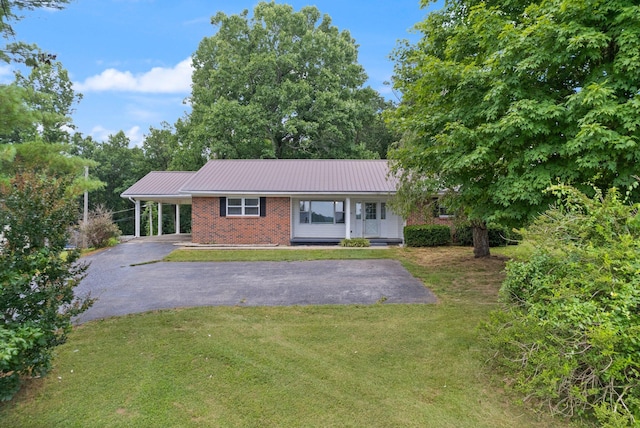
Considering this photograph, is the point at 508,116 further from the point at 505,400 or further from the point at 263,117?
the point at 263,117

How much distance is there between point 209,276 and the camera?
379 inches

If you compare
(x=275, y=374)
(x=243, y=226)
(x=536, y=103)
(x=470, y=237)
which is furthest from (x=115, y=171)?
(x=536, y=103)

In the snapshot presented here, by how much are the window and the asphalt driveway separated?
17.2ft

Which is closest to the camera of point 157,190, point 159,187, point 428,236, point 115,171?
point 428,236

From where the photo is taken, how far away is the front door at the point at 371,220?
17906 mm

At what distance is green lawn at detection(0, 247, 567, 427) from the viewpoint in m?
3.21

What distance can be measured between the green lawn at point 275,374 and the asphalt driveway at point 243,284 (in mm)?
807

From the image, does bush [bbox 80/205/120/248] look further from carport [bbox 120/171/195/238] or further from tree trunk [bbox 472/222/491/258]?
tree trunk [bbox 472/222/491/258]

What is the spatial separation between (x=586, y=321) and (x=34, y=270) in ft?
16.3

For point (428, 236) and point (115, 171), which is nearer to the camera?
point (428, 236)

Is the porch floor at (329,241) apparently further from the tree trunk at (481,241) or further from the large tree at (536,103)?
the large tree at (536,103)

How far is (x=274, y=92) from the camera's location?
84.4 feet

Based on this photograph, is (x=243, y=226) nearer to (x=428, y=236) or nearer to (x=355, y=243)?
(x=355, y=243)

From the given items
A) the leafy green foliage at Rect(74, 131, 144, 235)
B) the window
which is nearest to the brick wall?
the window
